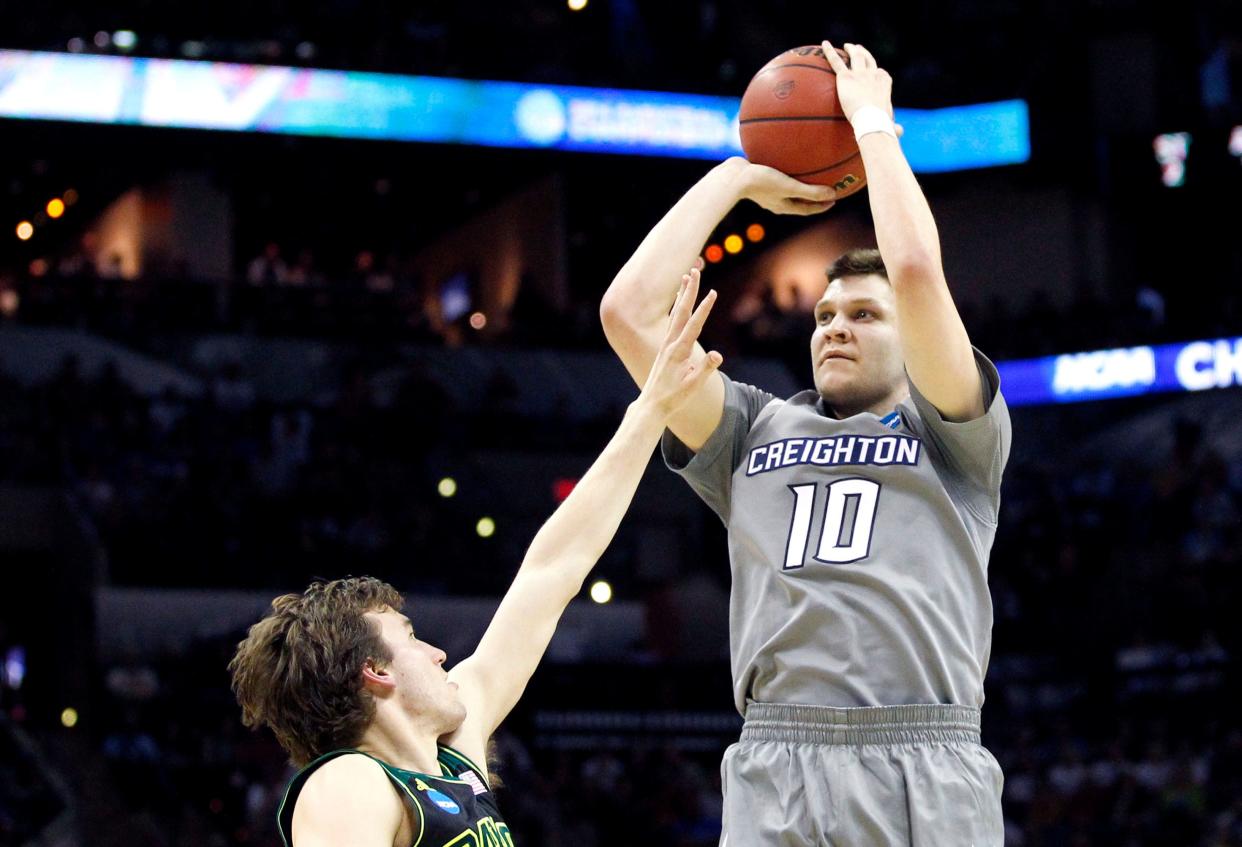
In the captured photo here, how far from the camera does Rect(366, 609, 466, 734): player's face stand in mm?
3293

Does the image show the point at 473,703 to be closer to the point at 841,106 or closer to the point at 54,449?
the point at 841,106

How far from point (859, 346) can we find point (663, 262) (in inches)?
19.3

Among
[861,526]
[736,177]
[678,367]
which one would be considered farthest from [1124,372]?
[678,367]

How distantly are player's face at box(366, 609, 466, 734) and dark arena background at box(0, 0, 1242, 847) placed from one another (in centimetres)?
1012

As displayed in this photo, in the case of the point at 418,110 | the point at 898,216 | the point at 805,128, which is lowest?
the point at 898,216

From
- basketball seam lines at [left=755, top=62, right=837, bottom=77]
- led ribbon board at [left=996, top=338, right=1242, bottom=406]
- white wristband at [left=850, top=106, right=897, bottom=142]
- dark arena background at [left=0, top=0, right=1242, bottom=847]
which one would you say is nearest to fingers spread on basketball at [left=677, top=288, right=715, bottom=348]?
white wristband at [left=850, top=106, right=897, bottom=142]

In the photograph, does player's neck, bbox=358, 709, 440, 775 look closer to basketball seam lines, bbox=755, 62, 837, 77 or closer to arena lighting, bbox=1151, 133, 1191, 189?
basketball seam lines, bbox=755, 62, 837, 77

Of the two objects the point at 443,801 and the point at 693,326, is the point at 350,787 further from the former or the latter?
the point at 693,326

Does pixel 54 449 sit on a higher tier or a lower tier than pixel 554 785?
higher

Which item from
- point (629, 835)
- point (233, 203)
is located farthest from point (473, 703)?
point (233, 203)

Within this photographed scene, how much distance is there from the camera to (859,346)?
13.0ft

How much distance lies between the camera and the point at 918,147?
2272 cm

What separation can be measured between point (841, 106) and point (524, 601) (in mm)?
1345

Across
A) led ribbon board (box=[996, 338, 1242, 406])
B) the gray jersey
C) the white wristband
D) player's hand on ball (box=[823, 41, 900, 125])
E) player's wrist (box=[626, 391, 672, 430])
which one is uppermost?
led ribbon board (box=[996, 338, 1242, 406])
